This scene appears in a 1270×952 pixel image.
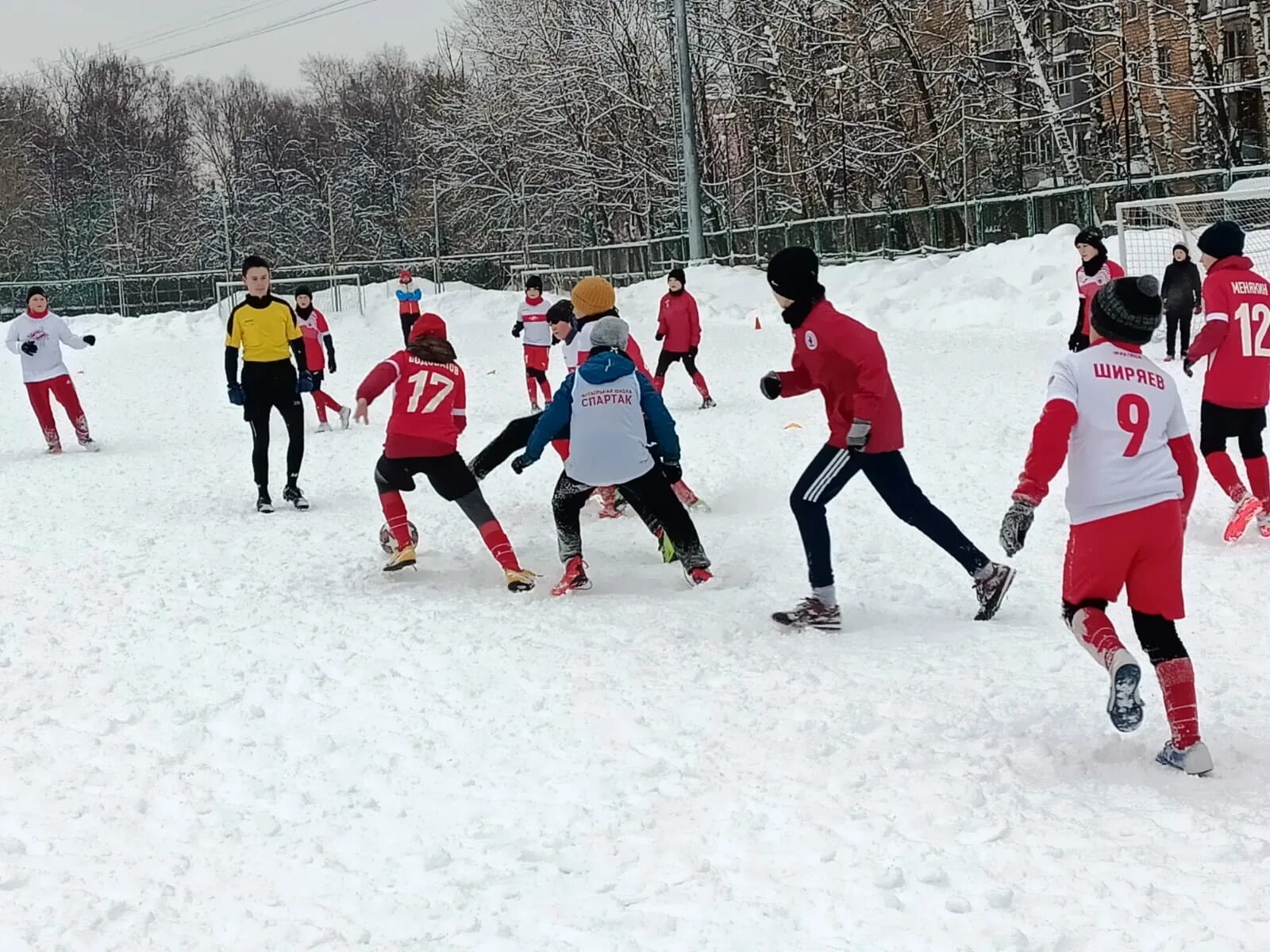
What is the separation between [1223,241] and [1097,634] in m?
3.66

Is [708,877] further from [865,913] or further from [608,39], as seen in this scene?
[608,39]

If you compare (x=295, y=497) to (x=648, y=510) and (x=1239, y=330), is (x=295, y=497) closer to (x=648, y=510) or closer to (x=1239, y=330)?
(x=648, y=510)

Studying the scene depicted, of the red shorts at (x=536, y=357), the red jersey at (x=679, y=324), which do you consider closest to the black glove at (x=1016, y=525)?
the red jersey at (x=679, y=324)

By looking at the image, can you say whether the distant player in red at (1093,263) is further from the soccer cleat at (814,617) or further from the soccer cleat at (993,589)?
the soccer cleat at (814,617)

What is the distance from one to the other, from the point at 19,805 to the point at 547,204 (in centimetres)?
4299

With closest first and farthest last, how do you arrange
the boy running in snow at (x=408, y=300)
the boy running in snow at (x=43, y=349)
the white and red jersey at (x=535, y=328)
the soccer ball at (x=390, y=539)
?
the soccer ball at (x=390, y=539), the boy running in snow at (x=43, y=349), the white and red jersey at (x=535, y=328), the boy running in snow at (x=408, y=300)

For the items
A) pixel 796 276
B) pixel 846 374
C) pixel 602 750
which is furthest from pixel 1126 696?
pixel 796 276

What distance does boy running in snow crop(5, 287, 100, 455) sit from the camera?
13102mm

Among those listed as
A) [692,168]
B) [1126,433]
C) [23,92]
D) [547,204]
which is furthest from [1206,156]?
[23,92]

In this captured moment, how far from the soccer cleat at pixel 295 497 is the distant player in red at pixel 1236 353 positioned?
246 inches

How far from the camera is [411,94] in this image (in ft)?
208

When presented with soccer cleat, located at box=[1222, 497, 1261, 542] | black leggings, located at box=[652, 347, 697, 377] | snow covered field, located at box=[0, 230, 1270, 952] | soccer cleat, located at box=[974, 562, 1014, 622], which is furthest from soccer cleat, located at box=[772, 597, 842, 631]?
black leggings, located at box=[652, 347, 697, 377]

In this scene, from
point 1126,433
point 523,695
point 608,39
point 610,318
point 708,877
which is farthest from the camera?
point 608,39

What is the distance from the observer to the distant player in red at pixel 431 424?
7.33 meters
